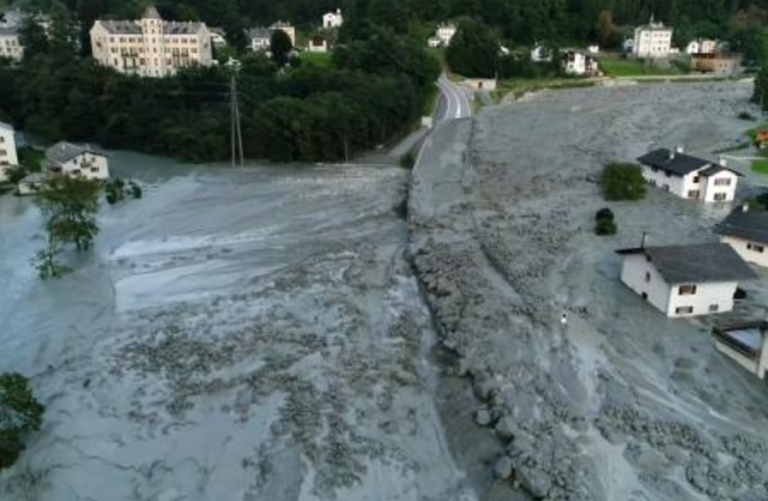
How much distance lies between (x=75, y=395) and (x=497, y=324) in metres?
10.9

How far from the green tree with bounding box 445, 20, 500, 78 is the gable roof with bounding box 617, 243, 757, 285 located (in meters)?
48.6

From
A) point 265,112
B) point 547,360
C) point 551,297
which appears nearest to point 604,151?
point 265,112

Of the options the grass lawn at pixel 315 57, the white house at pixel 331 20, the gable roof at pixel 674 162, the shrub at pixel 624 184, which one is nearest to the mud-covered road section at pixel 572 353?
the shrub at pixel 624 184

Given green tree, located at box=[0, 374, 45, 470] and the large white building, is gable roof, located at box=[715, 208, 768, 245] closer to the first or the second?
green tree, located at box=[0, 374, 45, 470]

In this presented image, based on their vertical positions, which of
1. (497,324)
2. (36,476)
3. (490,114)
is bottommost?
(36,476)

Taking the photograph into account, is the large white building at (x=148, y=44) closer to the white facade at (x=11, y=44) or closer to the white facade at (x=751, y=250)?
the white facade at (x=11, y=44)

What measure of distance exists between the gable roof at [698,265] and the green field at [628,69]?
5710cm

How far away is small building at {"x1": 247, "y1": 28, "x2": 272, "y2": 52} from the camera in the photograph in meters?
64.1

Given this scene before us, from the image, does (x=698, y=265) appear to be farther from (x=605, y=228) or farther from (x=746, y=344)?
(x=605, y=228)

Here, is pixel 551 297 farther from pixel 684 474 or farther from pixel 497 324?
pixel 684 474

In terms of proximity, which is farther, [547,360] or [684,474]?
[547,360]

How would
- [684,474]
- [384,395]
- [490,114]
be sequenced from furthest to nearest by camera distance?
[490,114] < [384,395] < [684,474]

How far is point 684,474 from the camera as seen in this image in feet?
44.1

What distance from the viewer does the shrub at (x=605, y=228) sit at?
2584cm
